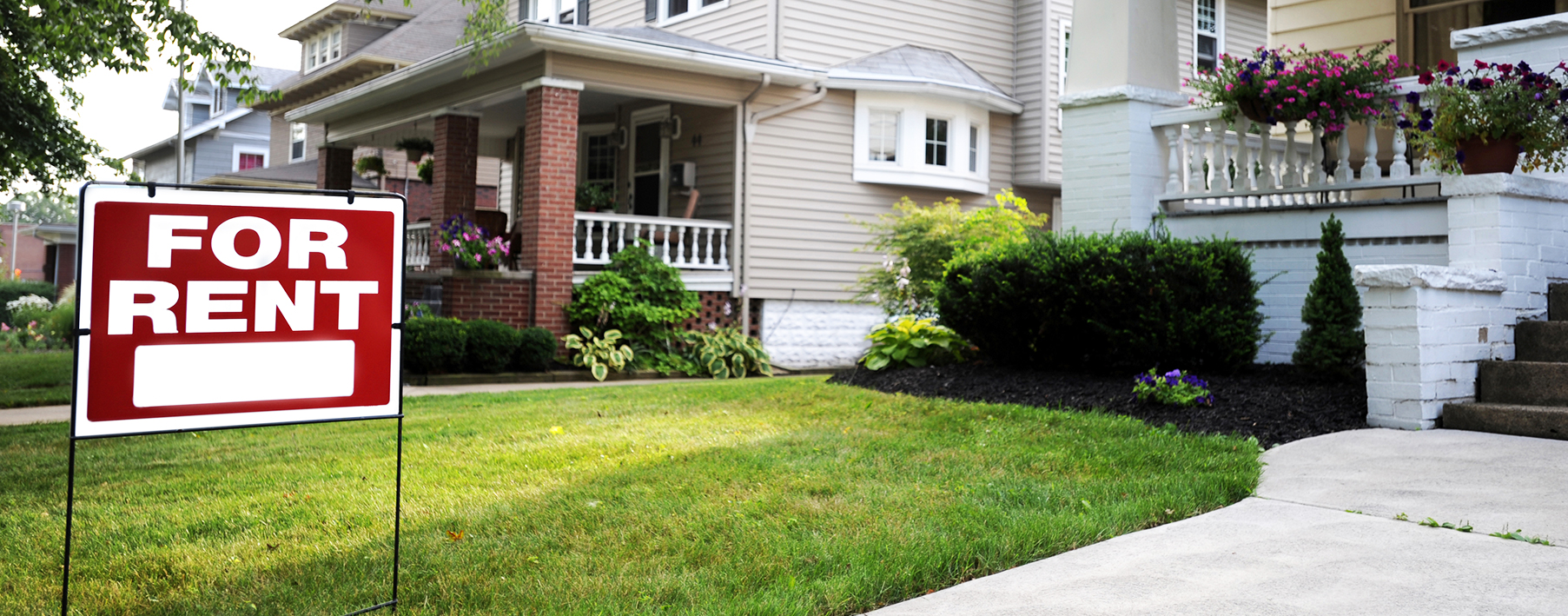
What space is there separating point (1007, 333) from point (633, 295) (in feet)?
20.8

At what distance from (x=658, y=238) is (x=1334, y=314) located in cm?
941

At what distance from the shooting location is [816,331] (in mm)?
15719

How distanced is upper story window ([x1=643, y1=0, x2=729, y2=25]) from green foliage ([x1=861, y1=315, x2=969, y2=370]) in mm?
8953

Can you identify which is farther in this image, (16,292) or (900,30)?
(16,292)

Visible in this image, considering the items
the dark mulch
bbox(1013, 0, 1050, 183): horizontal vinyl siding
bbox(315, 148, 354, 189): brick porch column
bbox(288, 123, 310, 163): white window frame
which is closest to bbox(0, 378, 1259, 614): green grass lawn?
the dark mulch

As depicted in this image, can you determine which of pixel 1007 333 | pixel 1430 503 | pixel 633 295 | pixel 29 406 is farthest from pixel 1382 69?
pixel 29 406

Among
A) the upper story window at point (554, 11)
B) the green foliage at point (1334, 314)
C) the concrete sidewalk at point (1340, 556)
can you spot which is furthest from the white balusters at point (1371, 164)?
the upper story window at point (554, 11)

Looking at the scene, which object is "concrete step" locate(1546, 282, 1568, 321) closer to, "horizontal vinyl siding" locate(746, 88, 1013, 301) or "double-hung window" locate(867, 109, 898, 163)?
"horizontal vinyl siding" locate(746, 88, 1013, 301)

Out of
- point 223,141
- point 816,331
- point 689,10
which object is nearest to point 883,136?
point 816,331

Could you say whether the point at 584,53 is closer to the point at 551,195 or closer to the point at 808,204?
the point at 551,195

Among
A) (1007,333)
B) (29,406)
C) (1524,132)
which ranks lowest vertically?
(29,406)

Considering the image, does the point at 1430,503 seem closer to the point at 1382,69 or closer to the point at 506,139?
the point at 1382,69

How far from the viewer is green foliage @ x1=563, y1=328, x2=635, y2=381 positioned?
491 inches

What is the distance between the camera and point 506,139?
18969 mm
